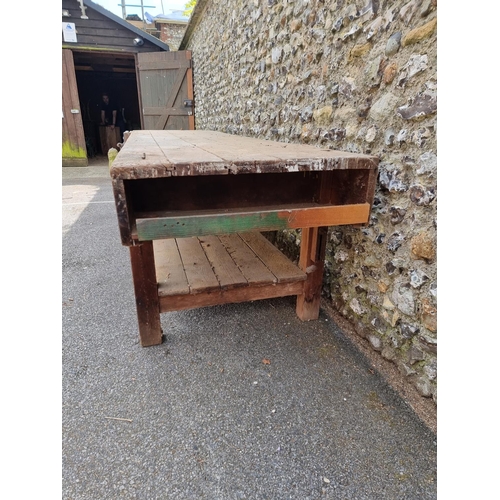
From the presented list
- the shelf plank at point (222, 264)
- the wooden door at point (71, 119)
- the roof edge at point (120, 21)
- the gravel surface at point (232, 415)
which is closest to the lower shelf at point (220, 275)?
the shelf plank at point (222, 264)

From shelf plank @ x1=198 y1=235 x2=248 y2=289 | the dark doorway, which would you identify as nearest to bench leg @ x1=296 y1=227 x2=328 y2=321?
shelf plank @ x1=198 y1=235 x2=248 y2=289

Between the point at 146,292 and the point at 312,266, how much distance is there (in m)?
0.91

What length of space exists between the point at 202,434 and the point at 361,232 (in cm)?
119

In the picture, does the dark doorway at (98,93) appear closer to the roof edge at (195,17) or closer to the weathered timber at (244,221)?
the roof edge at (195,17)

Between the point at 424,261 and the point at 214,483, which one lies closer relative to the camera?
the point at 214,483

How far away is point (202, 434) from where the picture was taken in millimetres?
1250

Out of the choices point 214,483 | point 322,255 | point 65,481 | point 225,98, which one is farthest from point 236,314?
point 225,98

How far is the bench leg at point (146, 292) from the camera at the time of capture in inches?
60.1

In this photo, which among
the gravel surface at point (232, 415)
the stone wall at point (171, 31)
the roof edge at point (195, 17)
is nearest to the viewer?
the gravel surface at point (232, 415)

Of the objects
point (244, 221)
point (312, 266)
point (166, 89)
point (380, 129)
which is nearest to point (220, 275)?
point (312, 266)

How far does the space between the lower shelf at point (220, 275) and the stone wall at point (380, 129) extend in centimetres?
35

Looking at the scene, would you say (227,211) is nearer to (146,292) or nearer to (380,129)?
(146,292)

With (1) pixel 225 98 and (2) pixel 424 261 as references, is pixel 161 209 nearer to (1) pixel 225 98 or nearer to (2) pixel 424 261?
(2) pixel 424 261

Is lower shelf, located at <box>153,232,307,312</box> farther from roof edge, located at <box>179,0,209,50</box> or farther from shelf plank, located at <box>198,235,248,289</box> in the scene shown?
roof edge, located at <box>179,0,209,50</box>
